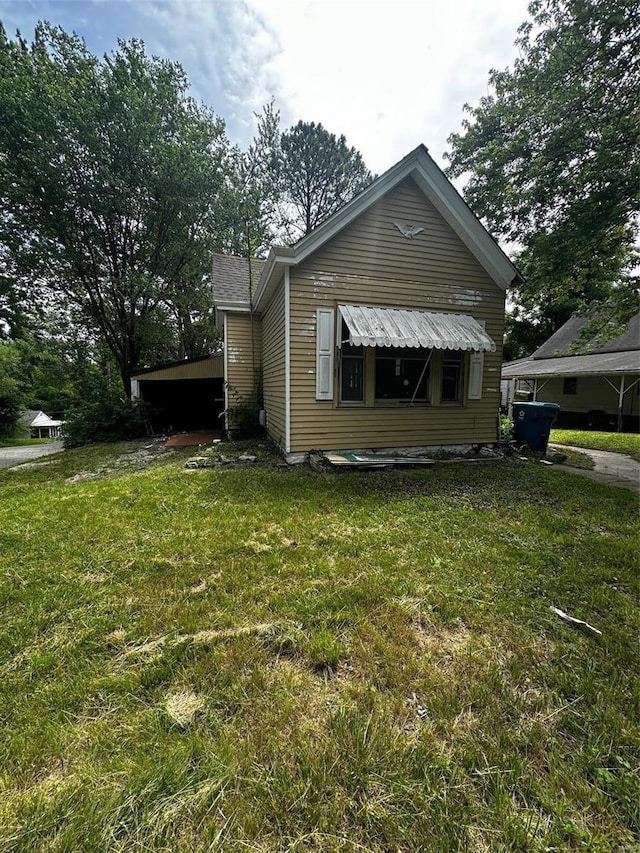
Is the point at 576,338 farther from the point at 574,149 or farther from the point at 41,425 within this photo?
the point at 41,425

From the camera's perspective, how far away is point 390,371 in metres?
7.44

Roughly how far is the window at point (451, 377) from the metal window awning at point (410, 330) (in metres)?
0.78

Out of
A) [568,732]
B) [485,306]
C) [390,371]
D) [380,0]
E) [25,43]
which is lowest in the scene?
[568,732]

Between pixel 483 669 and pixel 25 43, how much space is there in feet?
73.7

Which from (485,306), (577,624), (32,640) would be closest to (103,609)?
(32,640)

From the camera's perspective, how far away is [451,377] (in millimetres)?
7805

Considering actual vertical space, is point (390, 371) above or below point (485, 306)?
below

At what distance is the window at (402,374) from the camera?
24.0 ft

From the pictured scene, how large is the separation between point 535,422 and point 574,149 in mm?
5747

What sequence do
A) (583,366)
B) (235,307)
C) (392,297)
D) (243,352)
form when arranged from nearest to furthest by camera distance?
1. (392,297)
2. (235,307)
3. (243,352)
4. (583,366)

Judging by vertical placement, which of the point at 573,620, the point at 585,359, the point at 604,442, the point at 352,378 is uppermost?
the point at 585,359

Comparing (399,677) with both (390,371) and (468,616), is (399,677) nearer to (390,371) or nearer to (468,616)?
(468,616)

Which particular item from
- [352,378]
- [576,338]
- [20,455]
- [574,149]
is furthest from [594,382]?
[20,455]

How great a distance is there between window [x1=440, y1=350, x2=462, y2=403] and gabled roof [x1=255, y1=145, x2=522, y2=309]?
6.33ft
